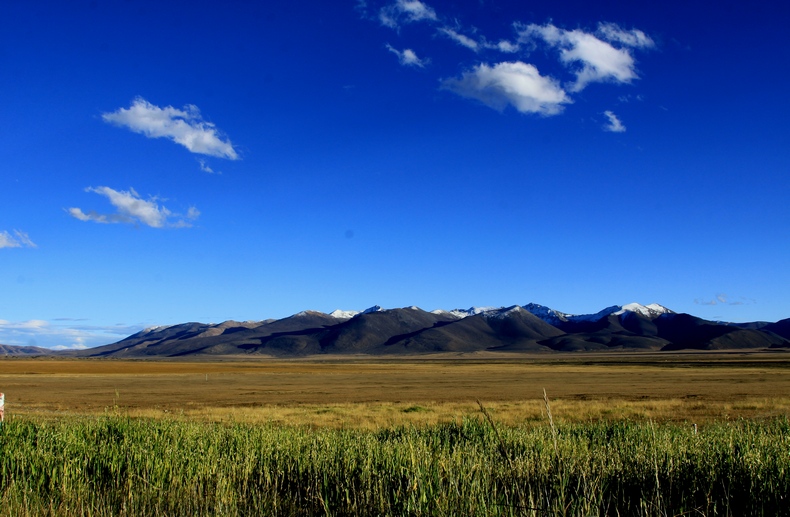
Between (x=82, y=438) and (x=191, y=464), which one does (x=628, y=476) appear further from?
(x=82, y=438)

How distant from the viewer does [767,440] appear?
948 centimetres

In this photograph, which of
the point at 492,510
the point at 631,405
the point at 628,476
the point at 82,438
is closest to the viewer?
the point at 492,510

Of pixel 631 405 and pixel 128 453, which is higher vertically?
pixel 128 453

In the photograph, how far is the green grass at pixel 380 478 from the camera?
6426 mm

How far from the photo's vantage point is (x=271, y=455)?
959 cm

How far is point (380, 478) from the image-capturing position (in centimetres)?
739

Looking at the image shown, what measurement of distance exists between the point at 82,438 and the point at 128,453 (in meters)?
2.03

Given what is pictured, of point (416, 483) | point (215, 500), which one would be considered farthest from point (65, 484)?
point (416, 483)

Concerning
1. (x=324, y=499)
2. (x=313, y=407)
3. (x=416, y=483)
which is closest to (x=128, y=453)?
(x=324, y=499)

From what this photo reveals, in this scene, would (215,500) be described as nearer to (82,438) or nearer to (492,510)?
(492,510)

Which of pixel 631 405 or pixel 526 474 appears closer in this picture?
pixel 526 474

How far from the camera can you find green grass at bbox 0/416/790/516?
21.1 feet

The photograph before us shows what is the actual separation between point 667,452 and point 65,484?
324 inches

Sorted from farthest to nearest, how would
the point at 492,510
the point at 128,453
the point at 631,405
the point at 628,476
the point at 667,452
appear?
the point at 631,405
the point at 128,453
the point at 667,452
the point at 628,476
the point at 492,510
